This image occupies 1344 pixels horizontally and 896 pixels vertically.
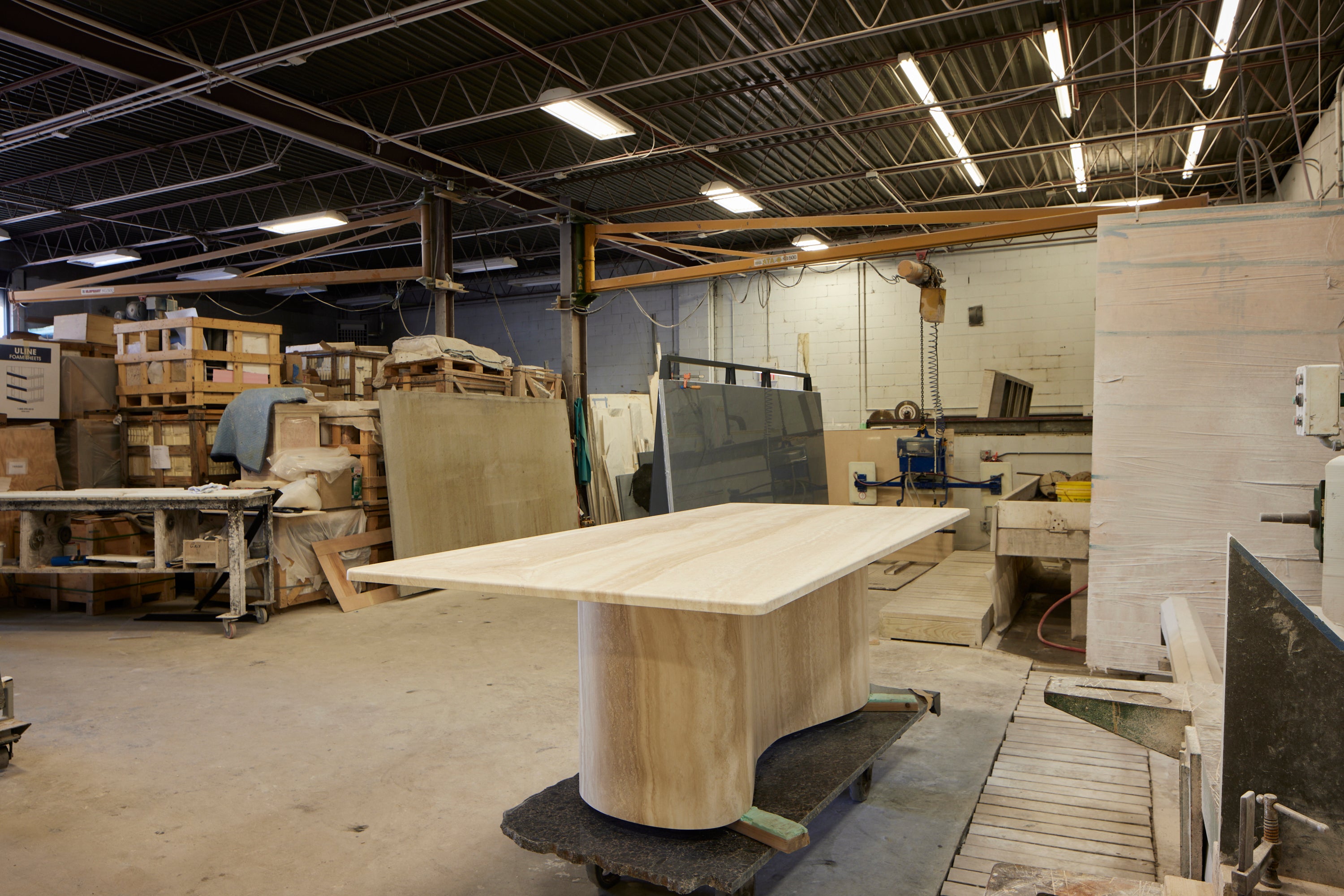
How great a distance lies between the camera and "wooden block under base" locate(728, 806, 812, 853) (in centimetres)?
206

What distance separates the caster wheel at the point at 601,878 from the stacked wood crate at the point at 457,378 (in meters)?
5.64

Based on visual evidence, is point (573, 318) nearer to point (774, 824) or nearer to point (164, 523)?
point (164, 523)

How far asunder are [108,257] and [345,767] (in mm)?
15838

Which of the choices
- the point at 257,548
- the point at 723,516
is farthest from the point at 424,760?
the point at 257,548

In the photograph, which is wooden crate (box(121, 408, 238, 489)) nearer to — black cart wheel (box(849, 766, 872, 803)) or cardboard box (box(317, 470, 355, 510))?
cardboard box (box(317, 470, 355, 510))

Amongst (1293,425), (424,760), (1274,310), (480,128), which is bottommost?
(424,760)

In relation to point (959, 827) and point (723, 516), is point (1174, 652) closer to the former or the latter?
point (959, 827)

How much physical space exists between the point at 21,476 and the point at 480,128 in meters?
6.34

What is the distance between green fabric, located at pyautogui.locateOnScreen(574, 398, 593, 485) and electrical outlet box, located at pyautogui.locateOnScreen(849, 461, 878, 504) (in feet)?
11.3

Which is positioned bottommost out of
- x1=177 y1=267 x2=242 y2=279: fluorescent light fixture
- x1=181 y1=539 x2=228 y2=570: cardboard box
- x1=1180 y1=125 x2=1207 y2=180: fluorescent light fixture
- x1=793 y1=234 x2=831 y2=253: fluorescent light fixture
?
x1=181 y1=539 x2=228 y2=570: cardboard box

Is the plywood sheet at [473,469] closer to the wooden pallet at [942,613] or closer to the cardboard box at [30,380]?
the cardboard box at [30,380]

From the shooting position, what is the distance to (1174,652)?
2.79 meters

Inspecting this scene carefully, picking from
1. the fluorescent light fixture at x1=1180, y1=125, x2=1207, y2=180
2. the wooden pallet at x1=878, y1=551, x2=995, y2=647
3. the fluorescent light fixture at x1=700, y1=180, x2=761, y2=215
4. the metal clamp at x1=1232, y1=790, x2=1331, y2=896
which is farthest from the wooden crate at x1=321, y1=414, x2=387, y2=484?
the fluorescent light fixture at x1=1180, y1=125, x2=1207, y2=180

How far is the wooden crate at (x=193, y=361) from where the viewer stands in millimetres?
7598
